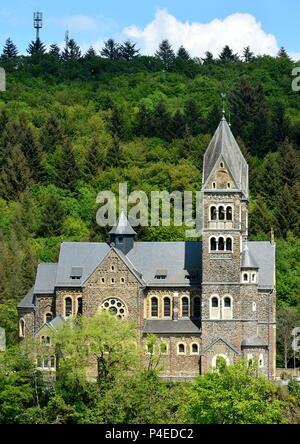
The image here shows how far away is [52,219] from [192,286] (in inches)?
1267

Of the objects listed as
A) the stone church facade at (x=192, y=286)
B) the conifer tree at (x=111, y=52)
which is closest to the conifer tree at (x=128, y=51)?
the conifer tree at (x=111, y=52)

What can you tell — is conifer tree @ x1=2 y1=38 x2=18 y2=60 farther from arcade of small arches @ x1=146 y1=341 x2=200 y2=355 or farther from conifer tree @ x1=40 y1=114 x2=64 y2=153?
arcade of small arches @ x1=146 y1=341 x2=200 y2=355

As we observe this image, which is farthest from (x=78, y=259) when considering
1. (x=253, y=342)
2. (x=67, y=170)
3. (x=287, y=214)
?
(x=67, y=170)

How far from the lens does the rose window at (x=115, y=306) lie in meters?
79.8

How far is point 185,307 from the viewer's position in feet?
266

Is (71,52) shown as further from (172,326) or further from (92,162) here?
(172,326)

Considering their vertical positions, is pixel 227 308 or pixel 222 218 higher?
pixel 222 218

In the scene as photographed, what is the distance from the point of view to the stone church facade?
77.9 meters

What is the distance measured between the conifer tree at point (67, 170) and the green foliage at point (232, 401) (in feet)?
194

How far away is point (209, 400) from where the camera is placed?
2451 inches

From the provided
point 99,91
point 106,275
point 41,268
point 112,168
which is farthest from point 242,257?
point 99,91

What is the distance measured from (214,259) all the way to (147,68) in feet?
371

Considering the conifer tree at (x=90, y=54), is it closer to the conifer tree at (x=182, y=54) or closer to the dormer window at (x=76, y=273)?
the conifer tree at (x=182, y=54)

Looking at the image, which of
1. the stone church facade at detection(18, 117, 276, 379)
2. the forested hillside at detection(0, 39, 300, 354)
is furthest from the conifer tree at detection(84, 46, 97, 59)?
the stone church facade at detection(18, 117, 276, 379)
